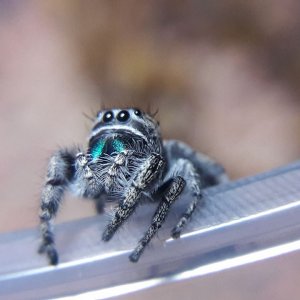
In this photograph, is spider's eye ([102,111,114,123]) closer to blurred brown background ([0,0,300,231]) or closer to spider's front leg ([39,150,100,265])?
spider's front leg ([39,150,100,265])

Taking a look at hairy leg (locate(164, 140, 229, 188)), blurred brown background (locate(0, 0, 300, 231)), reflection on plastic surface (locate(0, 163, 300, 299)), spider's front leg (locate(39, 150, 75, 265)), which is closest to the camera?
reflection on plastic surface (locate(0, 163, 300, 299))

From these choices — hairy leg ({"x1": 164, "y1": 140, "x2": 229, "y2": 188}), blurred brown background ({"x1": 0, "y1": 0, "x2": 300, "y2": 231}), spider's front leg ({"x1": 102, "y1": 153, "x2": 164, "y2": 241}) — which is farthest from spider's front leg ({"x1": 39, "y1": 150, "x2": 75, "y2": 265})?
blurred brown background ({"x1": 0, "y1": 0, "x2": 300, "y2": 231})

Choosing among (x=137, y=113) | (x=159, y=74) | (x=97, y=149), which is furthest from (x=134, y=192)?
(x=159, y=74)

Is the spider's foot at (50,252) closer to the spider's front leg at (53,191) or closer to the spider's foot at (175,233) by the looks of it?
the spider's front leg at (53,191)

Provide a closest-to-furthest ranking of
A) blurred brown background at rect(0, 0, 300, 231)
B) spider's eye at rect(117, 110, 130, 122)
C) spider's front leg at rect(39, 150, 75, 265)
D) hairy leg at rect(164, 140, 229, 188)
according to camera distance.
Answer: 1. spider's front leg at rect(39, 150, 75, 265)
2. spider's eye at rect(117, 110, 130, 122)
3. hairy leg at rect(164, 140, 229, 188)
4. blurred brown background at rect(0, 0, 300, 231)

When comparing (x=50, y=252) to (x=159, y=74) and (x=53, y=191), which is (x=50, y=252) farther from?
(x=159, y=74)

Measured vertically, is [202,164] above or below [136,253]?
below
